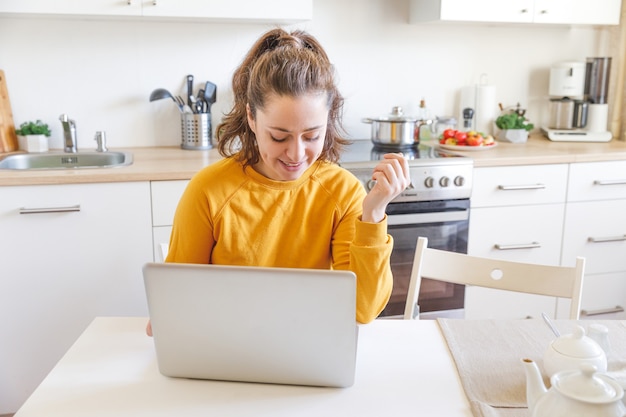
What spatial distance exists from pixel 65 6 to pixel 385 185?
168 cm

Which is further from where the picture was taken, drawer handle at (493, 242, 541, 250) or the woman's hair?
drawer handle at (493, 242, 541, 250)

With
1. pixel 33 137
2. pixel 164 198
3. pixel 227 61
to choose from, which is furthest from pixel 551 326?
pixel 33 137

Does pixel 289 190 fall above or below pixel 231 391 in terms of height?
above

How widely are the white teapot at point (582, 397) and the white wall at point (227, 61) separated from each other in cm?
230

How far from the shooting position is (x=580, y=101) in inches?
125

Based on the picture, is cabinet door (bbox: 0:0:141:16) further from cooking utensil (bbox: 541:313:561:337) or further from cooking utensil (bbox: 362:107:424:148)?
cooking utensil (bbox: 541:313:561:337)

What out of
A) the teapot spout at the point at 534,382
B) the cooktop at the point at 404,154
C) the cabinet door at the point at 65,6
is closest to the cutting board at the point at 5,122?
the cabinet door at the point at 65,6

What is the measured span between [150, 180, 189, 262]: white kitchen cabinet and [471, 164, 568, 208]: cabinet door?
3.79ft

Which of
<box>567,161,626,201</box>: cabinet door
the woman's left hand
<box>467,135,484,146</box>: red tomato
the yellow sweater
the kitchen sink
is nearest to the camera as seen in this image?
the woman's left hand

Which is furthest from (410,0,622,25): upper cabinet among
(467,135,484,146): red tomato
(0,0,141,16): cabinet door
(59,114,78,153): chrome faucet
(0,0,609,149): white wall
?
(59,114,78,153): chrome faucet

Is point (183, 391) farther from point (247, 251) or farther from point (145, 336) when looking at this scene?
point (247, 251)

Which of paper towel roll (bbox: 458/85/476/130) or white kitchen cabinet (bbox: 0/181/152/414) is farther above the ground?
paper towel roll (bbox: 458/85/476/130)

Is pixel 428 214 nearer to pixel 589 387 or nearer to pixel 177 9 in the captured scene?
pixel 177 9

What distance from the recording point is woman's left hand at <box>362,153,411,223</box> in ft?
3.94
